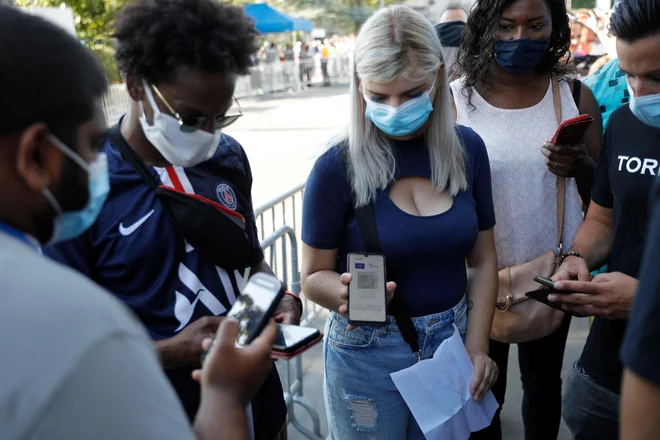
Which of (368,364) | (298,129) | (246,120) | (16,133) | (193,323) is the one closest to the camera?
(16,133)

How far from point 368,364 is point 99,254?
3.27ft

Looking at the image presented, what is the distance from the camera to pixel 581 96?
285 centimetres

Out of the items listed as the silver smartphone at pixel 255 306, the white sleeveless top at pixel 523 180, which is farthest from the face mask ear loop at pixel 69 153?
the white sleeveless top at pixel 523 180

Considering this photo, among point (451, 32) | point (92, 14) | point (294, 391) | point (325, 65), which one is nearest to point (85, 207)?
point (294, 391)

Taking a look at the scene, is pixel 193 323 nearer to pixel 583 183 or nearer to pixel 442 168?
pixel 442 168

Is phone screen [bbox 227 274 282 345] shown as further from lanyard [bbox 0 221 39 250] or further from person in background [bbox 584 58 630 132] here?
person in background [bbox 584 58 630 132]

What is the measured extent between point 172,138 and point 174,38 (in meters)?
0.27

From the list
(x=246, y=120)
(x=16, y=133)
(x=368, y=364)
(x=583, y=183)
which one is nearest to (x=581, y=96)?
(x=583, y=183)

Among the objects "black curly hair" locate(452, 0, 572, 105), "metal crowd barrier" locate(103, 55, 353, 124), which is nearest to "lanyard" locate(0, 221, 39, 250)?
"black curly hair" locate(452, 0, 572, 105)

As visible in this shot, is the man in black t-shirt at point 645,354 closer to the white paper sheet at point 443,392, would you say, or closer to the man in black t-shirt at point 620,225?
the man in black t-shirt at point 620,225

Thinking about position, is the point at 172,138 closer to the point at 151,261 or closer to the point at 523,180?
the point at 151,261

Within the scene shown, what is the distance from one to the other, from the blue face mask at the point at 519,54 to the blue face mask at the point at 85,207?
2011 millimetres

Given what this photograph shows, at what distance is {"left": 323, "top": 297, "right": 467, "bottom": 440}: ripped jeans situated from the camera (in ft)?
7.47

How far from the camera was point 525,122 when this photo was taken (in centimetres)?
276
